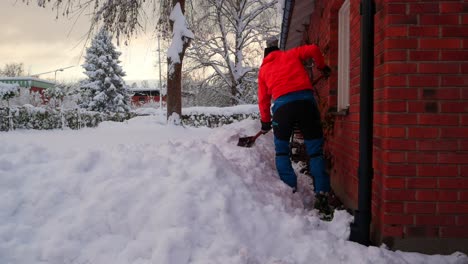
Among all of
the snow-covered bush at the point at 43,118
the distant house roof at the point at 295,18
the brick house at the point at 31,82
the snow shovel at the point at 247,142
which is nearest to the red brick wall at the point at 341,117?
the distant house roof at the point at 295,18

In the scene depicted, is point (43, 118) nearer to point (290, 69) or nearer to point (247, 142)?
point (247, 142)

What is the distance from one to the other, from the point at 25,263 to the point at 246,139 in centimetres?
383

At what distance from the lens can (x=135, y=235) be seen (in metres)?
2.93

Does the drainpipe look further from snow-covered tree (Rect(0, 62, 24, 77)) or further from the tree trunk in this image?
snow-covered tree (Rect(0, 62, 24, 77))

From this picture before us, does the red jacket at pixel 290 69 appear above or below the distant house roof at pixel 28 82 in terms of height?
below

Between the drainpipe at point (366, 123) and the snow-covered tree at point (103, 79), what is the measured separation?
3335 centimetres

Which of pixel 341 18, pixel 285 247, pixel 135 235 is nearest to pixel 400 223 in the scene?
pixel 285 247

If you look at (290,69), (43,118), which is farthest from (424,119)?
(43,118)

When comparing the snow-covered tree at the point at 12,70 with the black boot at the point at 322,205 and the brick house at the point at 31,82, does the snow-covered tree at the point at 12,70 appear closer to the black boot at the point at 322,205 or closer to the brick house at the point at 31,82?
the brick house at the point at 31,82

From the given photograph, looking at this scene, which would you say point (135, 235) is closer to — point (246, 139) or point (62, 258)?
point (62, 258)

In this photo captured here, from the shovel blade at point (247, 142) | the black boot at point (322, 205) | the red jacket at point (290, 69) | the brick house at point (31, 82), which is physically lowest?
the black boot at point (322, 205)

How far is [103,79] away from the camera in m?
35.3

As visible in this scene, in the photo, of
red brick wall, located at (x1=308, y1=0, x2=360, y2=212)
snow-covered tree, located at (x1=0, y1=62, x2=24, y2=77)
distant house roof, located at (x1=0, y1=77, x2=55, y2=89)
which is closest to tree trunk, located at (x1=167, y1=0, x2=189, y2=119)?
red brick wall, located at (x1=308, y1=0, x2=360, y2=212)

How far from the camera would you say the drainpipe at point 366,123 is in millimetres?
3006
